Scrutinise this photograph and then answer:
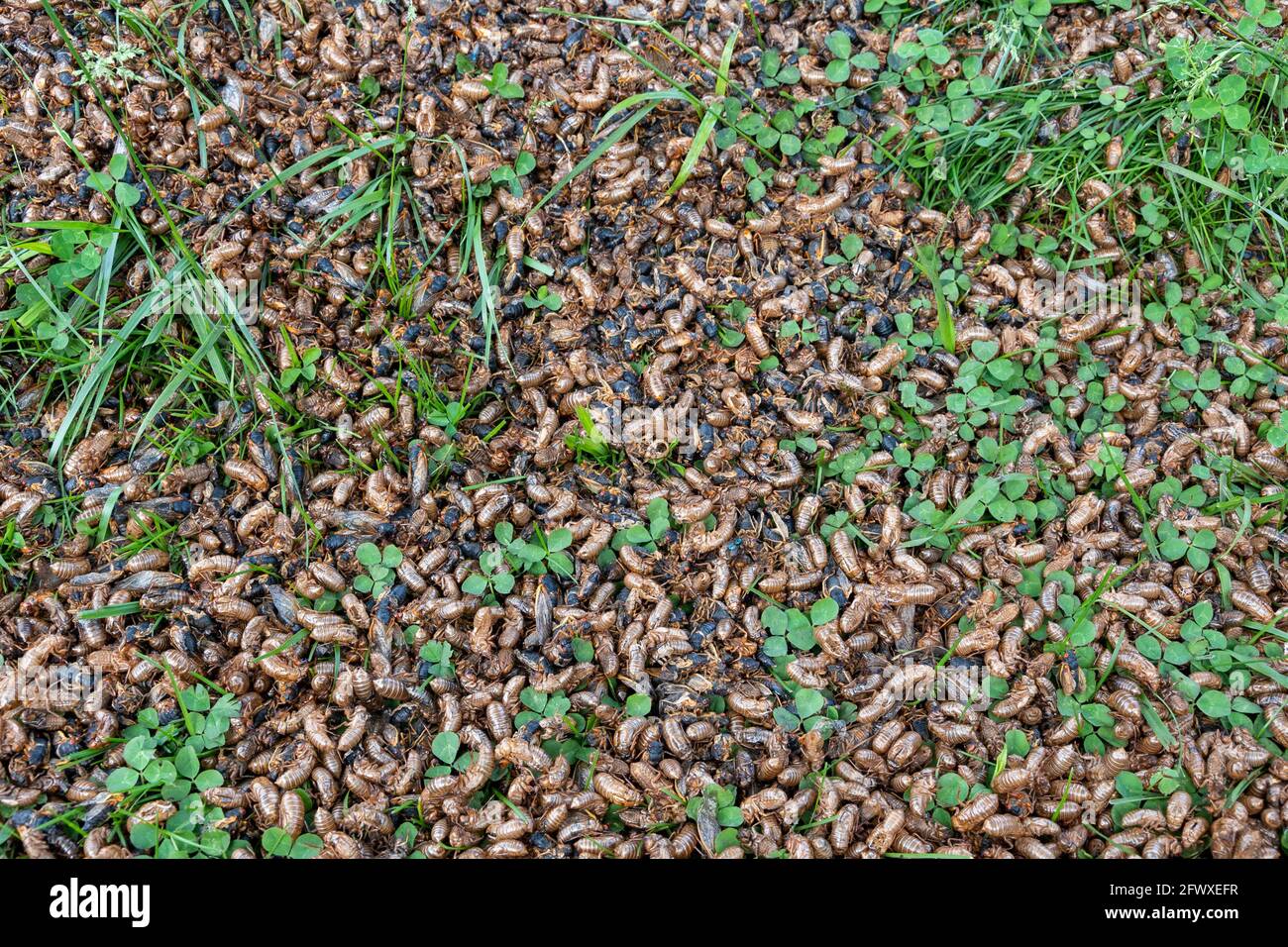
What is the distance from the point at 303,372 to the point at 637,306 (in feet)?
5.69

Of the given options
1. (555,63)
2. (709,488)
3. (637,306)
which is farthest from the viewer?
(555,63)

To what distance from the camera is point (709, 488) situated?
441 cm

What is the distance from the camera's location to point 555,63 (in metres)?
5.05

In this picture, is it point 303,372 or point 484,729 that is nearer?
point 484,729

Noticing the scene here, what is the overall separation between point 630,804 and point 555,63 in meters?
3.88

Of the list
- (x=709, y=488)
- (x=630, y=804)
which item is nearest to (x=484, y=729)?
(x=630, y=804)

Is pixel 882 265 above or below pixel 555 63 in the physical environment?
below

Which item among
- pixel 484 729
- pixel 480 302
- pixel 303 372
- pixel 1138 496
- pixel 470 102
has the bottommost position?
pixel 484 729

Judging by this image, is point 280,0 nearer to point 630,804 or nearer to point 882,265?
point 882,265

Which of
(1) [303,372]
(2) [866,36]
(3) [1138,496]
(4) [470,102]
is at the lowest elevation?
(3) [1138,496]

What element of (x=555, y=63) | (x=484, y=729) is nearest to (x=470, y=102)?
(x=555, y=63)

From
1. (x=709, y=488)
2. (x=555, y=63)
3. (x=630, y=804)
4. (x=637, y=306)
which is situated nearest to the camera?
(x=630, y=804)

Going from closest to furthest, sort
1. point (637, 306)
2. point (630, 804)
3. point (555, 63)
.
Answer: point (630, 804), point (637, 306), point (555, 63)

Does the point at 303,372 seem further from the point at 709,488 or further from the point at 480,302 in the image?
the point at 709,488
